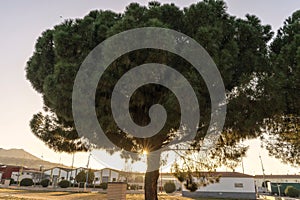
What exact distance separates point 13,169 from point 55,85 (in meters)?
49.9

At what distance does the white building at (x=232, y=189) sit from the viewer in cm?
3228

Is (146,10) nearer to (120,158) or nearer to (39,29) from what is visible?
(39,29)

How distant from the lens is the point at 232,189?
1307 inches

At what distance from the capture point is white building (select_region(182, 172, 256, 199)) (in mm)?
32281

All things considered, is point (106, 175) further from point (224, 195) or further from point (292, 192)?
point (292, 192)

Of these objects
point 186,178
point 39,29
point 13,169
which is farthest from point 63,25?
point 13,169

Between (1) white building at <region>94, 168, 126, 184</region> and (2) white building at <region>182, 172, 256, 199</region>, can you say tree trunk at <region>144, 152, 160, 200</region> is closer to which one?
(2) white building at <region>182, 172, 256, 199</region>

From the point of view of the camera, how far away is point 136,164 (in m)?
12.5

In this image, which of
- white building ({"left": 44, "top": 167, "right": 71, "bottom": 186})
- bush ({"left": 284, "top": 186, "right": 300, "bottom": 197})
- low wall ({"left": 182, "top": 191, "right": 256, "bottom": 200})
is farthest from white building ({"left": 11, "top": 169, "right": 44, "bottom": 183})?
bush ({"left": 284, "top": 186, "right": 300, "bottom": 197})

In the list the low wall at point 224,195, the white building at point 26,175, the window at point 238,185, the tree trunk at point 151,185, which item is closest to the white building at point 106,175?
the white building at point 26,175

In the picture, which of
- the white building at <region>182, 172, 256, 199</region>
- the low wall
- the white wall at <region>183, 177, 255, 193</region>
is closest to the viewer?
the low wall

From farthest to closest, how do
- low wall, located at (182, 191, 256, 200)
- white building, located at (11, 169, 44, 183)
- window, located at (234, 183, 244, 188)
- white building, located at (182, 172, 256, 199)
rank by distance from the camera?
white building, located at (11, 169, 44, 183) < window, located at (234, 183, 244, 188) < white building, located at (182, 172, 256, 199) < low wall, located at (182, 191, 256, 200)

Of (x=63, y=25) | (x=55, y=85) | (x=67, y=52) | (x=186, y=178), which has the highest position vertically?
(x=63, y=25)

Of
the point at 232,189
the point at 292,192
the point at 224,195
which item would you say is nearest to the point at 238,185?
the point at 232,189
